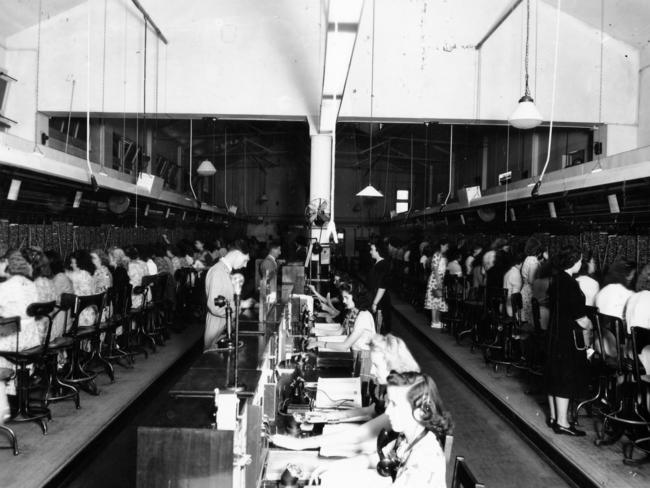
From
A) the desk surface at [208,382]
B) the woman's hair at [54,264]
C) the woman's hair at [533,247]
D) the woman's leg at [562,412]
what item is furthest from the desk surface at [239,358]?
the woman's hair at [533,247]

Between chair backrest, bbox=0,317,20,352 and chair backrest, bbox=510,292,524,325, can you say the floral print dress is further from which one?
chair backrest, bbox=0,317,20,352

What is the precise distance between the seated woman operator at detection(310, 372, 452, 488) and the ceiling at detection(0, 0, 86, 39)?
29.6 ft

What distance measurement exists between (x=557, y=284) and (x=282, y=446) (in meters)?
3.17

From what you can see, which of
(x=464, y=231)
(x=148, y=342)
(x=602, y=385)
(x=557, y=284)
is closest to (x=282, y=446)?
(x=557, y=284)

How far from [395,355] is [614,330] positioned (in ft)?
7.97

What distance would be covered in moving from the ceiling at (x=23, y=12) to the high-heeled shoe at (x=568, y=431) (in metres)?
9.33

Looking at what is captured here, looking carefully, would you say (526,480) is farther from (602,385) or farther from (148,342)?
(148,342)

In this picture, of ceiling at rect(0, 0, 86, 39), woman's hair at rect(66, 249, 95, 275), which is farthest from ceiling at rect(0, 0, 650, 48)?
woman's hair at rect(66, 249, 95, 275)

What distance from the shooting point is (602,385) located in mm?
5746

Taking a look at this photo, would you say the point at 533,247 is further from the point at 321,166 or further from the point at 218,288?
the point at 218,288

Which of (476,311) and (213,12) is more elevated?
(213,12)

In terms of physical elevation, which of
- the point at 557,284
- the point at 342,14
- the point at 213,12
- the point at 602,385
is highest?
the point at 213,12

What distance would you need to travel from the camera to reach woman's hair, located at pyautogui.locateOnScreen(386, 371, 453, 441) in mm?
2229

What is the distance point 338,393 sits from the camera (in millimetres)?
3439
